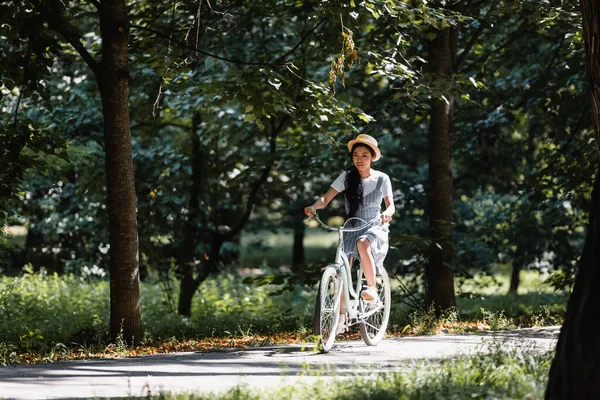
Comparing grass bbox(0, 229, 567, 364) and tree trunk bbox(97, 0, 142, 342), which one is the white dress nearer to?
grass bbox(0, 229, 567, 364)

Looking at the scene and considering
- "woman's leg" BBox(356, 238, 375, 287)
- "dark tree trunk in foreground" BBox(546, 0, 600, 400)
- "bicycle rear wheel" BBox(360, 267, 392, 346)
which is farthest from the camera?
"bicycle rear wheel" BBox(360, 267, 392, 346)

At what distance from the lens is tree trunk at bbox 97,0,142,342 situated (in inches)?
403

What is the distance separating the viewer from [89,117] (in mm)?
16359

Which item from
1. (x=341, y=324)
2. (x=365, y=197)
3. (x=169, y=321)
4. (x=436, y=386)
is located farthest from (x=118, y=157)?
(x=436, y=386)

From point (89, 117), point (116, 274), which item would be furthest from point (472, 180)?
point (116, 274)

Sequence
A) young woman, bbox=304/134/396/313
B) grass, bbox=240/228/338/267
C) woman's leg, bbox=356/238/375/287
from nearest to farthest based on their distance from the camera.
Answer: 1. woman's leg, bbox=356/238/375/287
2. young woman, bbox=304/134/396/313
3. grass, bbox=240/228/338/267

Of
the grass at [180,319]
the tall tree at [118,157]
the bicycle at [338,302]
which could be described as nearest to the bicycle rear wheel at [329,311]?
the bicycle at [338,302]

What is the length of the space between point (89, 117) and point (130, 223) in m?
6.55

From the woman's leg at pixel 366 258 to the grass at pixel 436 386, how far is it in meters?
2.17

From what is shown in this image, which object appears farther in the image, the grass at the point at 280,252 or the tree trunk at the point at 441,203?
the grass at the point at 280,252

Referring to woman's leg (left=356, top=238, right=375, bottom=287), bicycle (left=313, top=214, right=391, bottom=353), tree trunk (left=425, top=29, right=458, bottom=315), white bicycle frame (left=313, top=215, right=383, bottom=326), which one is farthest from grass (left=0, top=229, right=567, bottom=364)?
woman's leg (left=356, top=238, right=375, bottom=287)

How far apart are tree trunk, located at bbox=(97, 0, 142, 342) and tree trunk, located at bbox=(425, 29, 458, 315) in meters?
5.03

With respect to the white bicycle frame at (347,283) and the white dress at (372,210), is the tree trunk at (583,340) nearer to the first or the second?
the white bicycle frame at (347,283)

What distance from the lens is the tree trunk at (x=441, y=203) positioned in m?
13.6
